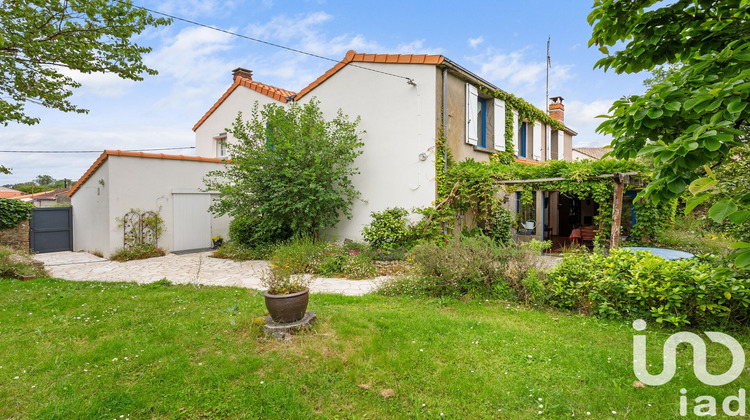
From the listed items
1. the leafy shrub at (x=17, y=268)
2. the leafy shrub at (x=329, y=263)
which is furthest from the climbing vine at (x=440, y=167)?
the leafy shrub at (x=17, y=268)

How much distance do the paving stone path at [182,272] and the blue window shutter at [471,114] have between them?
5576 millimetres

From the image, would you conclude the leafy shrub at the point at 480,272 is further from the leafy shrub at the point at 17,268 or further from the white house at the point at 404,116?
the leafy shrub at the point at 17,268

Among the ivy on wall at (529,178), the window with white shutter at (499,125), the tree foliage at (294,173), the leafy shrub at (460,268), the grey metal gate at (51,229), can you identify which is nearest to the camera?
the leafy shrub at (460,268)

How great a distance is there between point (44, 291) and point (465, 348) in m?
7.30

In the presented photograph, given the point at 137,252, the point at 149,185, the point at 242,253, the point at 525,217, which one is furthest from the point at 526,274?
the point at 149,185

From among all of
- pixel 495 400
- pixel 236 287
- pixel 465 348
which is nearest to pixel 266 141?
pixel 236 287

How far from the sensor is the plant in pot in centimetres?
421

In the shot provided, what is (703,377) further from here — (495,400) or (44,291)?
(44,291)

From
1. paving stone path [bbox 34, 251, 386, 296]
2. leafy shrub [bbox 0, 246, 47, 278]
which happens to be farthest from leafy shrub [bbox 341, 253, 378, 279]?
leafy shrub [bbox 0, 246, 47, 278]

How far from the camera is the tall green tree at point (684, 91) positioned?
1.82m

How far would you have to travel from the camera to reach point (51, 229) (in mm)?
13352

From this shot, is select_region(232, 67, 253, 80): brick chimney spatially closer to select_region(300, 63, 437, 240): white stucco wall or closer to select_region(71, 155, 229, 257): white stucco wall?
select_region(71, 155, 229, 257): white stucco wall

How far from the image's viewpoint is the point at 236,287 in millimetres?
6938

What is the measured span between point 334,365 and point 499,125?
10373 millimetres
